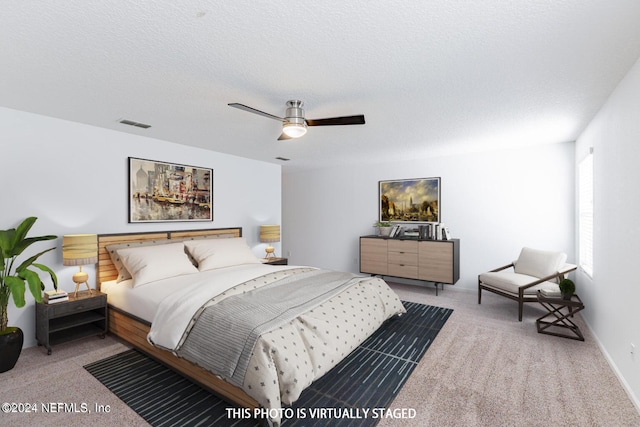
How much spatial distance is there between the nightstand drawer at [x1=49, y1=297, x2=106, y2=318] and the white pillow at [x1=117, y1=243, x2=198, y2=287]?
0.45 metres

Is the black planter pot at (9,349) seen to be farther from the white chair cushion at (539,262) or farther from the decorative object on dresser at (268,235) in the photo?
the white chair cushion at (539,262)

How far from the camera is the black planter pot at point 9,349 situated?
8.81 feet

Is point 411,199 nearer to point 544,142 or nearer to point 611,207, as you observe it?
point 544,142

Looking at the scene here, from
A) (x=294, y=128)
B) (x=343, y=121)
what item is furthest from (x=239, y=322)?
(x=343, y=121)

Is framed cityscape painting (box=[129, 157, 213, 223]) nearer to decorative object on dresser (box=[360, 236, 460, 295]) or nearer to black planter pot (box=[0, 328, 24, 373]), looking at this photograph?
black planter pot (box=[0, 328, 24, 373])

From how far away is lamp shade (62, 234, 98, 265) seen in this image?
323cm

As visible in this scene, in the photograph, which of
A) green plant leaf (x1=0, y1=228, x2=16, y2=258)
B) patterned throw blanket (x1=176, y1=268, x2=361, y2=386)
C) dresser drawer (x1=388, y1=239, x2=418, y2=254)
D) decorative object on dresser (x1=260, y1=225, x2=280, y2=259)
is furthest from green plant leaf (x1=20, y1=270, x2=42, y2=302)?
dresser drawer (x1=388, y1=239, x2=418, y2=254)

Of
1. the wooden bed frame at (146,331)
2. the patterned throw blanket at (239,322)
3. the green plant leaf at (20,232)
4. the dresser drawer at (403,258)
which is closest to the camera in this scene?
the patterned throw blanket at (239,322)

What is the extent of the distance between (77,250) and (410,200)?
5.23 m

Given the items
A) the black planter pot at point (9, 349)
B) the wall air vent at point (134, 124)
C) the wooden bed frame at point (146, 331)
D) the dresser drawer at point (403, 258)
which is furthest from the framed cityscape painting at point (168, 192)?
the dresser drawer at point (403, 258)

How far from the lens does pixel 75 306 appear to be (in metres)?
3.20

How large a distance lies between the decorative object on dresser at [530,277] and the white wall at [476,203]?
59 cm

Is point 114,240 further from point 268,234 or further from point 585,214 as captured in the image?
point 585,214

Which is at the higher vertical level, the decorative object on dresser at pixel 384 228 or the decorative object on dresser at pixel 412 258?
the decorative object on dresser at pixel 384 228
